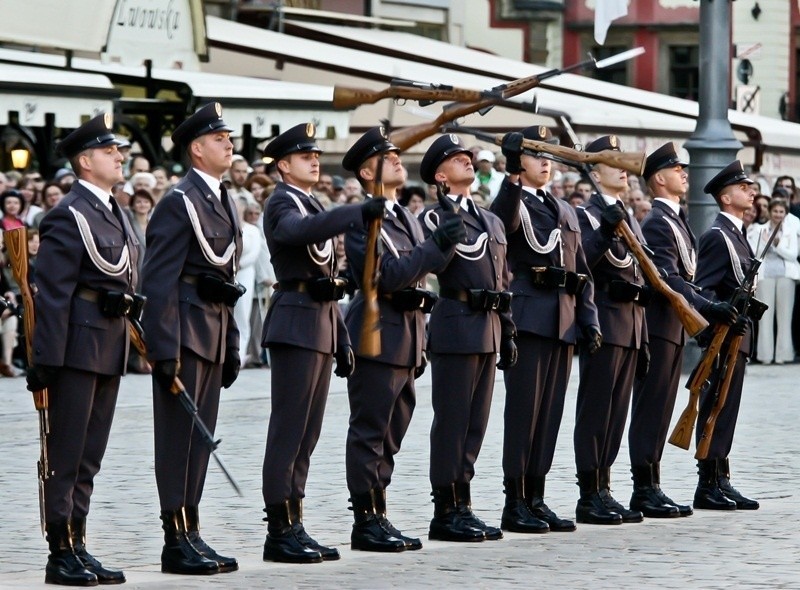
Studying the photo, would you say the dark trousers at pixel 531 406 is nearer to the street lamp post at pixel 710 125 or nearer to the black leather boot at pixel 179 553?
the black leather boot at pixel 179 553

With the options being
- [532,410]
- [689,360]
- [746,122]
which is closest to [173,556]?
[532,410]

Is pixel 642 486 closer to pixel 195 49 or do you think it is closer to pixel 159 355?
pixel 159 355

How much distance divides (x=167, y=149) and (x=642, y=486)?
12.4 meters

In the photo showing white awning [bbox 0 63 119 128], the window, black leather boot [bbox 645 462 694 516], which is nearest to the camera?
black leather boot [bbox 645 462 694 516]

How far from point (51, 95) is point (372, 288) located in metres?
10.6

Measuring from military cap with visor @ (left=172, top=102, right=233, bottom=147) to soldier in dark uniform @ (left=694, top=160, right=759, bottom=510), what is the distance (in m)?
3.27

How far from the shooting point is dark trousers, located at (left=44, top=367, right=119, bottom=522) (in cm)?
914

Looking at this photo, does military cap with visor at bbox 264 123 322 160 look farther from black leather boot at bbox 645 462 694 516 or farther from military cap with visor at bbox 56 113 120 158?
black leather boot at bbox 645 462 694 516

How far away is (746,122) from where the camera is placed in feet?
92.1

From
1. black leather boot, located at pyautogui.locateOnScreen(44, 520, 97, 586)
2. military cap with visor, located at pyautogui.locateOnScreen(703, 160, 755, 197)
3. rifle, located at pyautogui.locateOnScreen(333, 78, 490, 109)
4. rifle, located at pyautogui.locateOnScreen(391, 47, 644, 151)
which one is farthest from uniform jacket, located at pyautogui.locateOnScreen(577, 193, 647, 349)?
black leather boot, located at pyautogui.locateOnScreen(44, 520, 97, 586)

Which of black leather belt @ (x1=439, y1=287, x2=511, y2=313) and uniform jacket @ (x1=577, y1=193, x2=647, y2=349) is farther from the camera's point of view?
uniform jacket @ (x1=577, y1=193, x2=647, y2=349)

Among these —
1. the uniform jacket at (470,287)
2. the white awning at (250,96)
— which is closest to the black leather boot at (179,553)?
the uniform jacket at (470,287)

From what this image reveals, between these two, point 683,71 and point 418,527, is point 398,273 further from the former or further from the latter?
point 683,71

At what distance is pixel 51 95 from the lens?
64.9 ft
